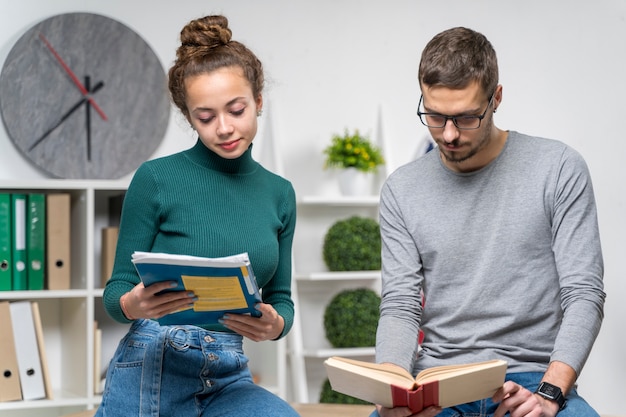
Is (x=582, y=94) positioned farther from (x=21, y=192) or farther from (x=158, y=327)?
(x=158, y=327)

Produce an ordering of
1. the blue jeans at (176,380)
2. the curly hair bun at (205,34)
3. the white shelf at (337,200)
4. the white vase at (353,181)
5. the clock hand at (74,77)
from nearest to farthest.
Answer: the blue jeans at (176,380), the curly hair bun at (205,34), the clock hand at (74,77), the white shelf at (337,200), the white vase at (353,181)

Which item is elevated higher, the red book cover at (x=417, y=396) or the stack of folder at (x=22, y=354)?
the red book cover at (x=417, y=396)

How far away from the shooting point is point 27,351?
287cm

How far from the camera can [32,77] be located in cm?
311

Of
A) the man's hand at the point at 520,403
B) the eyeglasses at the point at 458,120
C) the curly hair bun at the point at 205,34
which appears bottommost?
the man's hand at the point at 520,403

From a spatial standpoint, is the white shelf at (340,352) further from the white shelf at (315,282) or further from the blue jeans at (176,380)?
the blue jeans at (176,380)

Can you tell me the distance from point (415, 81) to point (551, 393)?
225cm

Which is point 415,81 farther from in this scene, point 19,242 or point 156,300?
point 156,300

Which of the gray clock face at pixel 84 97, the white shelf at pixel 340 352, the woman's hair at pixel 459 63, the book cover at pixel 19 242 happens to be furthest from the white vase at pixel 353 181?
the woman's hair at pixel 459 63

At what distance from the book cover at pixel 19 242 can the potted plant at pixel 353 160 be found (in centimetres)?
115

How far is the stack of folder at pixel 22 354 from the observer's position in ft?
9.30

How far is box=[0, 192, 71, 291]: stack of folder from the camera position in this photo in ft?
9.37

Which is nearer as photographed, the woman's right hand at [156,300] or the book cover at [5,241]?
the woman's right hand at [156,300]

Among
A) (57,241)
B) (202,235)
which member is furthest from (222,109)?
(57,241)
